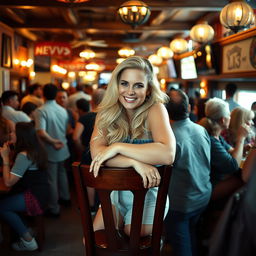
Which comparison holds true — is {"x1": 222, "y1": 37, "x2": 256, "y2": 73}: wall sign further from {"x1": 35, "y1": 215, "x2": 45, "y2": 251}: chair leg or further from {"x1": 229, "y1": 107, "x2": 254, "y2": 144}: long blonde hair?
{"x1": 35, "y1": 215, "x2": 45, "y2": 251}: chair leg

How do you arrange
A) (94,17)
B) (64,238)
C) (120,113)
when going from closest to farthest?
(120,113), (64,238), (94,17)

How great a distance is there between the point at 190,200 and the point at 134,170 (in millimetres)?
1126

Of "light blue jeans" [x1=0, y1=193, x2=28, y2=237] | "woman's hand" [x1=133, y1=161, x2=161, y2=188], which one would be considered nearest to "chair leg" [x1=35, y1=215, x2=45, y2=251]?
"light blue jeans" [x1=0, y1=193, x2=28, y2=237]

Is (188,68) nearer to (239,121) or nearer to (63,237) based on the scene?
(239,121)

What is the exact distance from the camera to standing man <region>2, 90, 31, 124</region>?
16.1ft

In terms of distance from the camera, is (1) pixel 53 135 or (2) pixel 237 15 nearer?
(1) pixel 53 135

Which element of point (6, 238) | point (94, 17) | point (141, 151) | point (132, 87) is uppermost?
point (94, 17)

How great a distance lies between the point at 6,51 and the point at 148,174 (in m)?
7.51

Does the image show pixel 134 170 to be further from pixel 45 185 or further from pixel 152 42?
pixel 152 42

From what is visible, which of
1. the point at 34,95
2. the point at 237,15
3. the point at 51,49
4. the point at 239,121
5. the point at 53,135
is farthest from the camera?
the point at 51,49

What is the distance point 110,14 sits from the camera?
9.23 m

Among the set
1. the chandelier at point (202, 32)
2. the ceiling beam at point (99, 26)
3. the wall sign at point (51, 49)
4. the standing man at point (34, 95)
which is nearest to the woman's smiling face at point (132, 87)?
the chandelier at point (202, 32)

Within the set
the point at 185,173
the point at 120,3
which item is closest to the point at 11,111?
the point at 120,3

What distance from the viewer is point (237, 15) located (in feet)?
15.7
